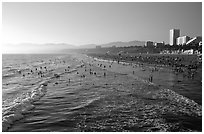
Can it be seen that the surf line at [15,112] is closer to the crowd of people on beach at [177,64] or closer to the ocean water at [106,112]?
the ocean water at [106,112]

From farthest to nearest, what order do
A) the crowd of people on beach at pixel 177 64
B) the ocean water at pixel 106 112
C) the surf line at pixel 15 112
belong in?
the crowd of people on beach at pixel 177 64 → the surf line at pixel 15 112 → the ocean water at pixel 106 112

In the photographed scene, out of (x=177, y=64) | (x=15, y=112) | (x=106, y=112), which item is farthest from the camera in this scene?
(x=177, y=64)

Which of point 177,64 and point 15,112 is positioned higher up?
point 177,64

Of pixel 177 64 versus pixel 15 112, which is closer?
pixel 15 112

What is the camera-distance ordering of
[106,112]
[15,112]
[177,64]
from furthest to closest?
[177,64]
[15,112]
[106,112]

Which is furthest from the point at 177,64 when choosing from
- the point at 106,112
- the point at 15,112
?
the point at 15,112

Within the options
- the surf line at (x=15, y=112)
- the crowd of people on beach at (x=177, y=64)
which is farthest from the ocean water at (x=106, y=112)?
the crowd of people on beach at (x=177, y=64)

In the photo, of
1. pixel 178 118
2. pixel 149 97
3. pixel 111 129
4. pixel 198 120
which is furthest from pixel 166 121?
pixel 149 97

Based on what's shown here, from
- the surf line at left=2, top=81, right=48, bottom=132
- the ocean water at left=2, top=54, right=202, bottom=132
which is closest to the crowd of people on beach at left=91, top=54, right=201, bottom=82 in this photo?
the ocean water at left=2, top=54, right=202, bottom=132

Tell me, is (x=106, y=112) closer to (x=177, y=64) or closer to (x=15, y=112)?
(x=15, y=112)

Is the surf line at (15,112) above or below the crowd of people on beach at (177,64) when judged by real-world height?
below

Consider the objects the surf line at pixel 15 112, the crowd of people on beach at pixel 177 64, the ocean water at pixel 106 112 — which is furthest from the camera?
the crowd of people on beach at pixel 177 64
